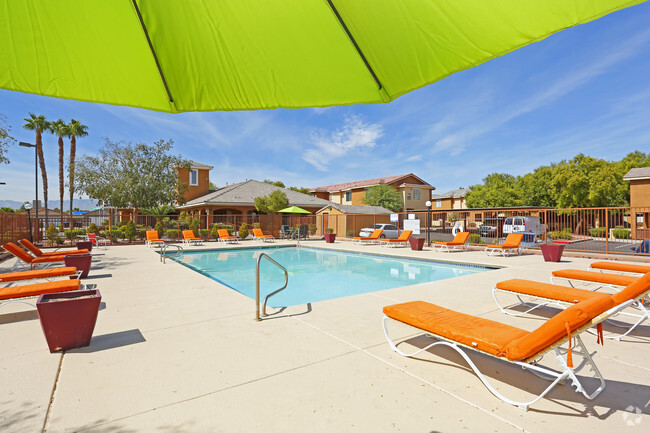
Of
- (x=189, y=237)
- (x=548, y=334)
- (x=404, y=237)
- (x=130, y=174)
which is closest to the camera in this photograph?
(x=548, y=334)

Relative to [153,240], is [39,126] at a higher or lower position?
higher

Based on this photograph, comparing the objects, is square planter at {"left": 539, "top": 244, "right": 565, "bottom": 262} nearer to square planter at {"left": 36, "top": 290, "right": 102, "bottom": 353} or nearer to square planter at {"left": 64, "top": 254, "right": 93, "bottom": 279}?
square planter at {"left": 36, "top": 290, "right": 102, "bottom": 353}

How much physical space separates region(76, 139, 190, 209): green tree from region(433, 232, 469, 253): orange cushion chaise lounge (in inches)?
866

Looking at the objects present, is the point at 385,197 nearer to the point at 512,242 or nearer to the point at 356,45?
the point at 512,242

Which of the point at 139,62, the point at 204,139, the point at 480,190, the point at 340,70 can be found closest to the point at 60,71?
the point at 139,62

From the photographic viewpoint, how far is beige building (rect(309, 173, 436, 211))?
139 ft

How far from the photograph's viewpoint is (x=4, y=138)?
11.2 meters

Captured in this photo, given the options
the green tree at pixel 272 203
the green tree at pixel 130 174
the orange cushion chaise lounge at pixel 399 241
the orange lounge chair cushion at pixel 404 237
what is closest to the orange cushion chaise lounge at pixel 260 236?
the green tree at pixel 272 203

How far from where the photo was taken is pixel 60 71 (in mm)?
1471

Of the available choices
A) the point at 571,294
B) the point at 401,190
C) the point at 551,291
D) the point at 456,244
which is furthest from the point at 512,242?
the point at 401,190

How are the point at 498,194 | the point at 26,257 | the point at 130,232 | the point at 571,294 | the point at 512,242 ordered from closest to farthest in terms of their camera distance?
1. the point at 571,294
2. the point at 26,257
3. the point at 512,242
4. the point at 130,232
5. the point at 498,194

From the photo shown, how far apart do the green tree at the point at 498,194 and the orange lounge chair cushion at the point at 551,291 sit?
3902 cm

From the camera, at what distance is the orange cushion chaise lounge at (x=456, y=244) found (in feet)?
50.1

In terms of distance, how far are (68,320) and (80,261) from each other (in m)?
5.75
